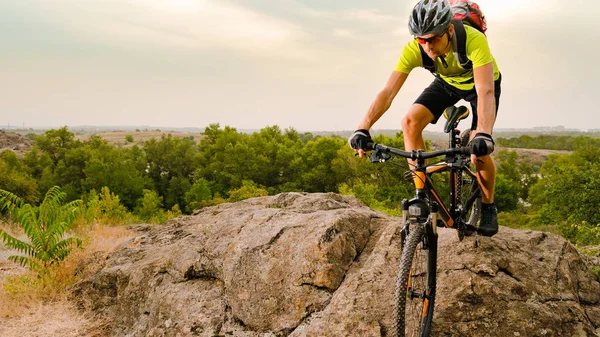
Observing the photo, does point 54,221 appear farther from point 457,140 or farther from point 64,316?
point 457,140

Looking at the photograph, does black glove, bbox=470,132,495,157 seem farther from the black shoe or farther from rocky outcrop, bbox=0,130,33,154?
rocky outcrop, bbox=0,130,33,154

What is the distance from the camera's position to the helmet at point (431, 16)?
3.86 metres

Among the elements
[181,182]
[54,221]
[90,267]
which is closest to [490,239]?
[90,267]

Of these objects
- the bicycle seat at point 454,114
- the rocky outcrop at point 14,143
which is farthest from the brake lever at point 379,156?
the rocky outcrop at point 14,143

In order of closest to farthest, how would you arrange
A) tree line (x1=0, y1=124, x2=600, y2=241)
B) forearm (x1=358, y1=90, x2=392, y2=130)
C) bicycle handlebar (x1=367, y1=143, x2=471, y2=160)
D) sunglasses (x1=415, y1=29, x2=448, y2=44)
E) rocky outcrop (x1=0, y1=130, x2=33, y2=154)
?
1. bicycle handlebar (x1=367, y1=143, x2=471, y2=160)
2. sunglasses (x1=415, y1=29, x2=448, y2=44)
3. forearm (x1=358, y1=90, x2=392, y2=130)
4. tree line (x1=0, y1=124, x2=600, y2=241)
5. rocky outcrop (x1=0, y1=130, x2=33, y2=154)

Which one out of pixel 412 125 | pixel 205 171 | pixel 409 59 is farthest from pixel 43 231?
pixel 205 171

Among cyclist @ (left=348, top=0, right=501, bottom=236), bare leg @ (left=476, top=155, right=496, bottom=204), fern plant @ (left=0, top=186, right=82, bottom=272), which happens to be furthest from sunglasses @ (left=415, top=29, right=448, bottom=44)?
fern plant @ (left=0, top=186, right=82, bottom=272)

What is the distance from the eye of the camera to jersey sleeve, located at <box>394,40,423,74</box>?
4594mm

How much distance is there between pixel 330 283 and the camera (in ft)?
16.9

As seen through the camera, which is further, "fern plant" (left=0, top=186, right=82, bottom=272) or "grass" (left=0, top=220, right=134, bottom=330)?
"fern plant" (left=0, top=186, right=82, bottom=272)

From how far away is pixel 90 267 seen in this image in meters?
8.55

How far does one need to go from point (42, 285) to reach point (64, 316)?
3.69 ft

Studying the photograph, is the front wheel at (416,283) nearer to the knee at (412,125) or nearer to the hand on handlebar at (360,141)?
the hand on handlebar at (360,141)

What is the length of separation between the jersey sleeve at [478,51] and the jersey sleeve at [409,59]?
0.53m
